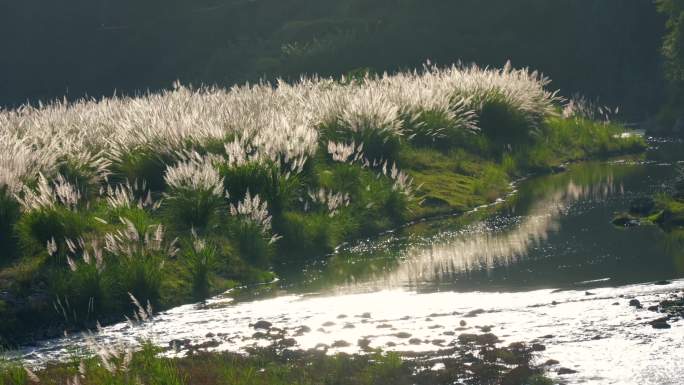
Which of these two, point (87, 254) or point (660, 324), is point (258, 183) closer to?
point (87, 254)

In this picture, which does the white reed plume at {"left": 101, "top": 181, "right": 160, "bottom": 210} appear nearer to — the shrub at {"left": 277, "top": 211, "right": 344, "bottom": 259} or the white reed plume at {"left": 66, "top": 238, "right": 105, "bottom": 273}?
the white reed plume at {"left": 66, "top": 238, "right": 105, "bottom": 273}

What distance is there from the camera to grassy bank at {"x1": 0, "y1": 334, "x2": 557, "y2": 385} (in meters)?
8.77

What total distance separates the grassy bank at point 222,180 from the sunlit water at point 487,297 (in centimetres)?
60

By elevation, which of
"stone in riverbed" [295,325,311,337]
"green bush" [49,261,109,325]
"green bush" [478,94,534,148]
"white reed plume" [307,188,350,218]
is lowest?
"stone in riverbed" [295,325,311,337]

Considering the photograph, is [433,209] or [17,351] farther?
[433,209]

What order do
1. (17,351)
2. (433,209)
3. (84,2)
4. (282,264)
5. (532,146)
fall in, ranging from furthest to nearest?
(84,2) < (532,146) < (433,209) < (282,264) < (17,351)

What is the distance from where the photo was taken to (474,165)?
21.3m

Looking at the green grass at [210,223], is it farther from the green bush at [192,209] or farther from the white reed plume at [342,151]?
the white reed plume at [342,151]

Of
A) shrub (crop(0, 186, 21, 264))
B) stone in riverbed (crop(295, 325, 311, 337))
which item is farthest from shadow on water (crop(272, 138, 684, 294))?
shrub (crop(0, 186, 21, 264))

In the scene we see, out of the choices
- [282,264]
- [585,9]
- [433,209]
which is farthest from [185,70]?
[282,264]

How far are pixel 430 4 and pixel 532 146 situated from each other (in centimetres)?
2078

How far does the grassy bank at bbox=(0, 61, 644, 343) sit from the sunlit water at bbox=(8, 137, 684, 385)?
1.96ft

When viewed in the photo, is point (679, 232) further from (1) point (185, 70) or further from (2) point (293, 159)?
(1) point (185, 70)

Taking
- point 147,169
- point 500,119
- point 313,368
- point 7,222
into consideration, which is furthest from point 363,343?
point 500,119
